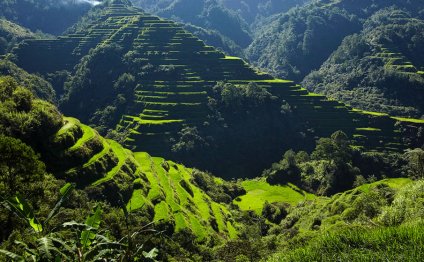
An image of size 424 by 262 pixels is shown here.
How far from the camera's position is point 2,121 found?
4759 cm

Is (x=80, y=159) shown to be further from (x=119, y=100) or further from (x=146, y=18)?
(x=146, y=18)

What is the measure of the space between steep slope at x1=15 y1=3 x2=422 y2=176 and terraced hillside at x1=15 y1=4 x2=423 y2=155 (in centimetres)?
27

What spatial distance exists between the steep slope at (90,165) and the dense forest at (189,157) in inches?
9.0

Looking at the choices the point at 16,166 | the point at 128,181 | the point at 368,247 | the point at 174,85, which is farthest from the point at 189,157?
the point at 368,247

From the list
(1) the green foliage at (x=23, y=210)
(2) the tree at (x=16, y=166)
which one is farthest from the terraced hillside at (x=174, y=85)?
(1) the green foliage at (x=23, y=210)

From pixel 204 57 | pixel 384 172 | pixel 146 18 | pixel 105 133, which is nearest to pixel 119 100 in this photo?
pixel 105 133

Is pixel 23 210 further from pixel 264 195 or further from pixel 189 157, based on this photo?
pixel 189 157

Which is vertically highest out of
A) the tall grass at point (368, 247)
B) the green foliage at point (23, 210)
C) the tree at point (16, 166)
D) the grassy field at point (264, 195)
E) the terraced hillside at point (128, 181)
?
the green foliage at point (23, 210)

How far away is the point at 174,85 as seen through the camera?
138 metres

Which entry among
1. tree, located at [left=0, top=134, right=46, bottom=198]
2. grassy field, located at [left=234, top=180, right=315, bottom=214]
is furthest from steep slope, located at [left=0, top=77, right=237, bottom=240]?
grassy field, located at [left=234, top=180, right=315, bottom=214]

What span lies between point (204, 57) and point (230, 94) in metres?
25.9

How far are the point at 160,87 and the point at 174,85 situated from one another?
182 inches

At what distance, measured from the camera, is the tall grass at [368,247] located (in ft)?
40.1

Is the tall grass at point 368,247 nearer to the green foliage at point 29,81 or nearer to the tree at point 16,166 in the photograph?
the tree at point 16,166
